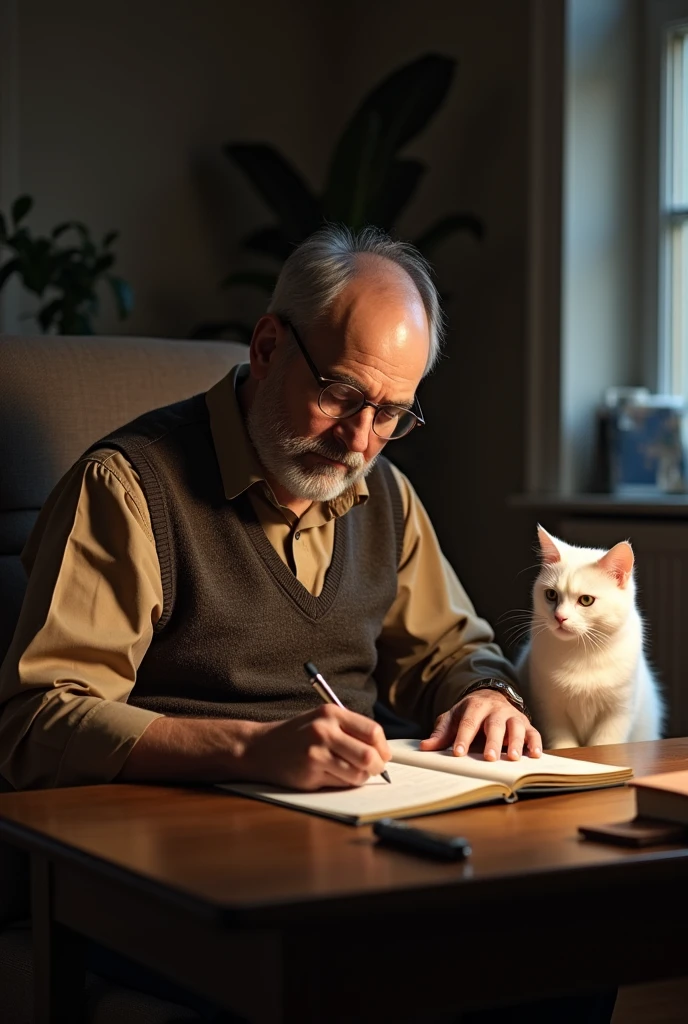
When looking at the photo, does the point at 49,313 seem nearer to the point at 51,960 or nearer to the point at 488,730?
the point at 488,730

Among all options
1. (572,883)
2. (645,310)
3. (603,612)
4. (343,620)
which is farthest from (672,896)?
(645,310)

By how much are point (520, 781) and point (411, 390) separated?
60 centimetres

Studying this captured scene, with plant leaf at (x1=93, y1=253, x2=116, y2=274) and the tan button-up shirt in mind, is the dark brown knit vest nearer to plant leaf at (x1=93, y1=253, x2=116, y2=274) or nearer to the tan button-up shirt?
the tan button-up shirt

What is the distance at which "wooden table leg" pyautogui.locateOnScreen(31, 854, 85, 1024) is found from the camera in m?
1.13

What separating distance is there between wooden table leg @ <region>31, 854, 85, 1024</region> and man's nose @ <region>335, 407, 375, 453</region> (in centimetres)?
70

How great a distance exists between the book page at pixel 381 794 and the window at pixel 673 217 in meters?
2.56

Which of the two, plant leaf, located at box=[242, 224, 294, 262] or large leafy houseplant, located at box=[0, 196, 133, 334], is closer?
large leafy houseplant, located at box=[0, 196, 133, 334]

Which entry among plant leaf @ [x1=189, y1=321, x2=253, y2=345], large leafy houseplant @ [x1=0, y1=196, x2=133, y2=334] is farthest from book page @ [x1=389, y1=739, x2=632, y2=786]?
plant leaf @ [x1=189, y1=321, x2=253, y2=345]

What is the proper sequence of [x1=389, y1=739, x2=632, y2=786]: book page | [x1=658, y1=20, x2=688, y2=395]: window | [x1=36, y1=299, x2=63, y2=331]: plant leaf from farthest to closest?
[x1=658, y1=20, x2=688, y2=395]: window
[x1=36, y1=299, x2=63, y2=331]: plant leaf
[x1=389, y1=739, x2=632, y2=786]: book page

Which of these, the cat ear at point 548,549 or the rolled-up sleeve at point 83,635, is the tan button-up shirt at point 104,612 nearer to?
the rolled-up sleeve at point 83,635

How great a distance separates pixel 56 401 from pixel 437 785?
0.96 meters

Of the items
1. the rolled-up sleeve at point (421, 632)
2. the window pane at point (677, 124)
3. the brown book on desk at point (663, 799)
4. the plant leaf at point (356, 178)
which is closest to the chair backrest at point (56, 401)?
the rolled-up sleeve at point (421, 632)

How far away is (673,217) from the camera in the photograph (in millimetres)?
3605

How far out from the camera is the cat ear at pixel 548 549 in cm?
171
